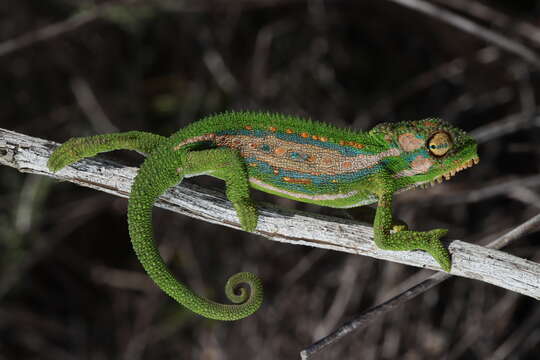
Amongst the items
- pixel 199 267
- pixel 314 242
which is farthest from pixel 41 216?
pixel 314 242

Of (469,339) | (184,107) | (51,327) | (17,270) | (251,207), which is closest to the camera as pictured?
(251,207)

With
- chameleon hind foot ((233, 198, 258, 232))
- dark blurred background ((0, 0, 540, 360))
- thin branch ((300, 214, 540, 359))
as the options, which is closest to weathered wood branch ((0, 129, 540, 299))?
chameleon hind foot ((233, 198, 258, 232))

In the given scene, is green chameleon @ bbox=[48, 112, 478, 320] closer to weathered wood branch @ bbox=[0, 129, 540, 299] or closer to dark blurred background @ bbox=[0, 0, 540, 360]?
weathered wood branch @ bbox=[0, 129, 540, 299]

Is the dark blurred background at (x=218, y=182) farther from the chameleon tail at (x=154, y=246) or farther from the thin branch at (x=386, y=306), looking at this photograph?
the chameleon tail at (x=154, y=246)

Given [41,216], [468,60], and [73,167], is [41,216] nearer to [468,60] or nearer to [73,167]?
[73,167]

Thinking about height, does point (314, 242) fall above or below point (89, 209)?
below

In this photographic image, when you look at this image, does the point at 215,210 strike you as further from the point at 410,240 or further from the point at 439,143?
the point at 439,143
